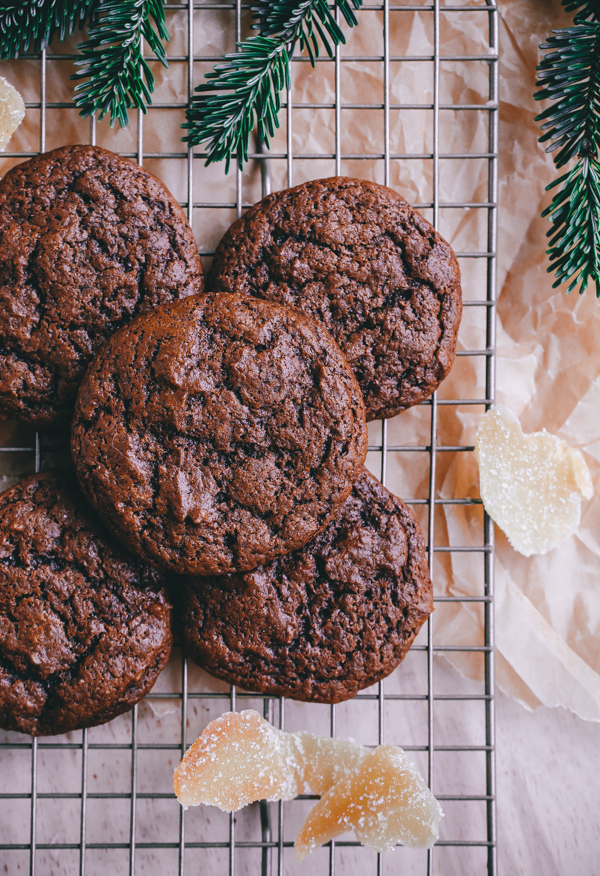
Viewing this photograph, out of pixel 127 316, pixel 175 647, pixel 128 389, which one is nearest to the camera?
pixel 128 389

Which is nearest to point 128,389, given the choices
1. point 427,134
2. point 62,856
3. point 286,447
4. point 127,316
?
point 127,316

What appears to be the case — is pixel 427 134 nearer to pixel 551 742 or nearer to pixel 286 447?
pixel 286 447

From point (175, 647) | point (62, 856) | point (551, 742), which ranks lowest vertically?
point (62, 856)

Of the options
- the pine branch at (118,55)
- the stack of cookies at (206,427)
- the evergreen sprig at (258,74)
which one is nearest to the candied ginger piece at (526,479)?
the stack of cookies at (206,427)

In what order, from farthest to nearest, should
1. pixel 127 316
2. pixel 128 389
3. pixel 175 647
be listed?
1. pixel 175 647
2. pixel 127 316
3. pixel 128 389

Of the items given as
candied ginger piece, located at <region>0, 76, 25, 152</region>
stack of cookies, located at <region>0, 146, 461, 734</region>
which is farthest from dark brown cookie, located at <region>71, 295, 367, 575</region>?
candied ginger piece, located at <region>0, 76, 25, 152</region>

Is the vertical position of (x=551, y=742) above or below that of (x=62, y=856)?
above

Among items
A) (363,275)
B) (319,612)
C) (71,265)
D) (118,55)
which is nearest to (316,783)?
(319,612)

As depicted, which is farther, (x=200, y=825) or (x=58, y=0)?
(x=200, y=825)

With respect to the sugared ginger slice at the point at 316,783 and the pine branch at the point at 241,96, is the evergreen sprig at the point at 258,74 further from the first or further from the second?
the sugared ginger slice at the point at 316,783
